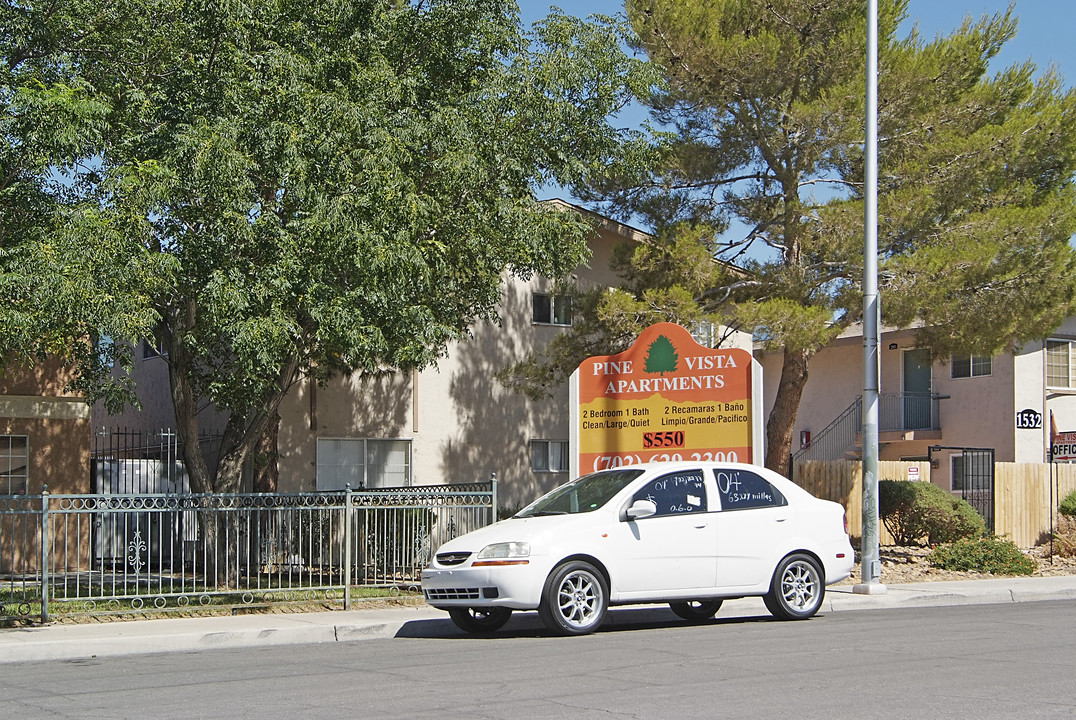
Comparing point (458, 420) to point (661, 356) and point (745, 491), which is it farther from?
point (745, 491)

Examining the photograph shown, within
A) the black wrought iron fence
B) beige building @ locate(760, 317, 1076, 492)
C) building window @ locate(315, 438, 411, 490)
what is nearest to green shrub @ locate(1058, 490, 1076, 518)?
beige building @ locate(760, 317, 1076, 492)

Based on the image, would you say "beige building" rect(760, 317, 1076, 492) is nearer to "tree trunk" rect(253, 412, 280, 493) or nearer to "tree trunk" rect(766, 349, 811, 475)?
"tree trunk" rect(766, 349, 811, 475)

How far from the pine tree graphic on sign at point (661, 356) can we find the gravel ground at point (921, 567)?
494 centimetres

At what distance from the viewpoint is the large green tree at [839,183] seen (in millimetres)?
20172

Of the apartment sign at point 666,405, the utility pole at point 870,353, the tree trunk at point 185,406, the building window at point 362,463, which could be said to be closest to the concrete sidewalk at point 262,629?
the utility pole at point 870,353

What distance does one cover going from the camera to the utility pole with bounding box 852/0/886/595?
16.2 meters

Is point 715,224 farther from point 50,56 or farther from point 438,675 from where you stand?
Answer: point 438,675

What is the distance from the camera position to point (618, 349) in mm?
21750

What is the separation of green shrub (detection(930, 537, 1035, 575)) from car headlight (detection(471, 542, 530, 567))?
463 inches

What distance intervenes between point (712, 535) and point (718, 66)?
11.0 m

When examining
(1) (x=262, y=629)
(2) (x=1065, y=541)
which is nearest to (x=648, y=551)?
(1) (x=262, y=629)

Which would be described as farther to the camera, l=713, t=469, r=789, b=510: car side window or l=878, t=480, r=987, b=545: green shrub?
l=878, t=480, r=987, b=545: green shrub

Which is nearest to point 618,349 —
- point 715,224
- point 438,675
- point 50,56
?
point 715,224

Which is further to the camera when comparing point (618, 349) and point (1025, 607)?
point (618, 349)
